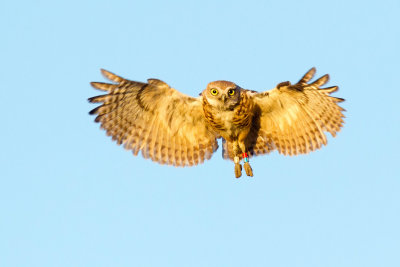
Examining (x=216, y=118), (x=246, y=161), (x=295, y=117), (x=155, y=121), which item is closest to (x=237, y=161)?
(x=246, y=161)

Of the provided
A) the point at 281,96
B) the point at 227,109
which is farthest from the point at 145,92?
the point at 281,96

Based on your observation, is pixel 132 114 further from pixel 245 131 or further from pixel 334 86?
pixel 334 86

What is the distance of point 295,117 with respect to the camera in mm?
15602

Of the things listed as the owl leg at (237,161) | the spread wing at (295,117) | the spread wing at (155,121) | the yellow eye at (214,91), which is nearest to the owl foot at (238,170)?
the owl leg at (237,161)

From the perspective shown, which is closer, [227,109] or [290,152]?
[227,109]

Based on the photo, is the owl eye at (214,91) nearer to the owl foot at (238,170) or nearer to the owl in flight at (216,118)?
the owl in flight at (216,118)

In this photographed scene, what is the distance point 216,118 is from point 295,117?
189 centimetres

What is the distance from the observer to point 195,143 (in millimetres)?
15977

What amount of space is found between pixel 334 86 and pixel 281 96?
1109 millimetres

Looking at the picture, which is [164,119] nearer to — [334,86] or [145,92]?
[145,92]

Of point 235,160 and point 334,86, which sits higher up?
point 334,86

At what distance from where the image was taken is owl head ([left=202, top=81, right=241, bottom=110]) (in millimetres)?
14242

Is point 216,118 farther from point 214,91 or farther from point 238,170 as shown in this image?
point 238,170

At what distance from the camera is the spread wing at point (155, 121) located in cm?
1488
